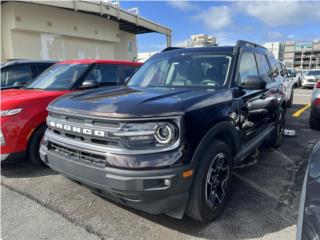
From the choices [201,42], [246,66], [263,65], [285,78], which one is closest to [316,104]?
[285,78]

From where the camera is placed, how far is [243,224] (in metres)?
2.80

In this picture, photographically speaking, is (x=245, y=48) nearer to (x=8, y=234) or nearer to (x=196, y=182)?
(x=196, y=182)

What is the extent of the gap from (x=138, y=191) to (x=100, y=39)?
20.8 meters

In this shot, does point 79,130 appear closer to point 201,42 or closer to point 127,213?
point 127,213

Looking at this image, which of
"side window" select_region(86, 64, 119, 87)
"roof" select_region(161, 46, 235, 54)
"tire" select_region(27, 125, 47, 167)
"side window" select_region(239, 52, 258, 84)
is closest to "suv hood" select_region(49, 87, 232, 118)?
"side window" select_region(239, 52, 258, 84)

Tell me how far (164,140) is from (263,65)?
10.2 ft

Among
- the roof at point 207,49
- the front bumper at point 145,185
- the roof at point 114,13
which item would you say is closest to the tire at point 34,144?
the front bumper at point 145,185

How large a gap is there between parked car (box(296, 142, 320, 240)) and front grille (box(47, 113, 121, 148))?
1.47 meters

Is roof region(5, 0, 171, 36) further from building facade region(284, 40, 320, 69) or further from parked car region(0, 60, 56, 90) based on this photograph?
building facade region(284, 40, 320, 69)

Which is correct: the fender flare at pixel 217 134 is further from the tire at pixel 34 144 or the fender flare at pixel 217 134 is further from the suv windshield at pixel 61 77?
the suv windshield at pixel 61 77

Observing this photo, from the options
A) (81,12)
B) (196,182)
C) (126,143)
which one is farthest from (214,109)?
(81,12)

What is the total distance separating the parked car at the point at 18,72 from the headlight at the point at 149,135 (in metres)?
5.45

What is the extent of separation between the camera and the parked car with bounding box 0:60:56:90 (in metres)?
6.72

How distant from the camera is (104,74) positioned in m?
5.63
